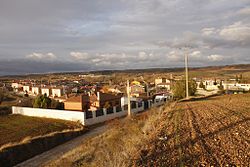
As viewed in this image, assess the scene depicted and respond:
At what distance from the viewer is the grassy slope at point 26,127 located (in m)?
29.5

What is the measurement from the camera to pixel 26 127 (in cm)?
3391

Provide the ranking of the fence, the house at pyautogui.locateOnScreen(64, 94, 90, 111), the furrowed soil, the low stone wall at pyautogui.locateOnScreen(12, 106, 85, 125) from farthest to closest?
1. the house at pyautogui.locateOnScreen(64, 94, 90, 111)
2. the low stone wall at pyautogui.locateOnScreen(12, 106, 85, 125)
3. the fence
4. the furrowed soil

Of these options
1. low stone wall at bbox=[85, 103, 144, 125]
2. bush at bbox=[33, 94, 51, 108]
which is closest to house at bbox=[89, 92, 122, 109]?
low stone wall at bbox=[85, 103, 144, 125]

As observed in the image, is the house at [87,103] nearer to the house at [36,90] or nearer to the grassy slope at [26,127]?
the grassy slope at [26,127]

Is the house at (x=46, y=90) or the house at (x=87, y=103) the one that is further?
the house at (x=46, y=90)

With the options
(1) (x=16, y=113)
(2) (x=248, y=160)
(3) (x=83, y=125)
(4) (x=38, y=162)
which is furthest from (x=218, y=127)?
(1) (x=16, y=113)

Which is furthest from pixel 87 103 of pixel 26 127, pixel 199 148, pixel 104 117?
pixel 199 148

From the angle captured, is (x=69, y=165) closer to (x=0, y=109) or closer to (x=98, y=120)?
→ (x=98, y=120)

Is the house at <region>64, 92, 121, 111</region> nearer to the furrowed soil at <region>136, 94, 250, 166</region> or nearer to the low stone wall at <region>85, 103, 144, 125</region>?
the low stone wall at <region>85, 103, 144, 125</region>

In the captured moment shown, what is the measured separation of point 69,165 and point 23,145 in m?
11.7

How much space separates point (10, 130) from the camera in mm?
32375

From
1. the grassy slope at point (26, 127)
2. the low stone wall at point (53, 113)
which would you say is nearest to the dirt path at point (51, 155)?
the grassy slope at point (26, 127)

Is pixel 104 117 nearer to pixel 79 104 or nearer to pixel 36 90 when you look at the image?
pixel 79 104

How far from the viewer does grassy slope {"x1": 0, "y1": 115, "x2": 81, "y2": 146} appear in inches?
1160
